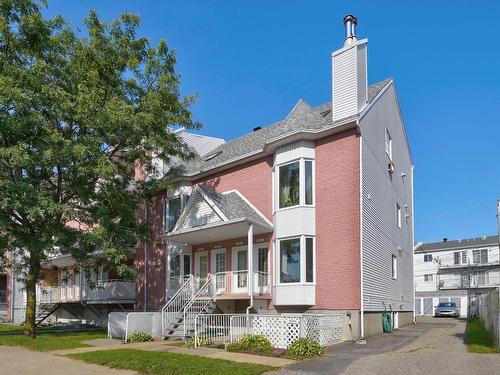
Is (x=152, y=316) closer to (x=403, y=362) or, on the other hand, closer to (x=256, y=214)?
(x=256, y=214)

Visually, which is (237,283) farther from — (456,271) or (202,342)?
(456,271)

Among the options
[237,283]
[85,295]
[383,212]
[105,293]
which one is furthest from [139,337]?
[85,295]

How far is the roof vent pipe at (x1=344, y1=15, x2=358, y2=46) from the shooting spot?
69.0 feet

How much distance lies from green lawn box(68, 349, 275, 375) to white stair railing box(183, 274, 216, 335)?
181 inches

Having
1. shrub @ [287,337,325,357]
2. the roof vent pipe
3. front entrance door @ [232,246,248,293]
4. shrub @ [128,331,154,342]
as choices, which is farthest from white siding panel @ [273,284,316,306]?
the roof vent pipe

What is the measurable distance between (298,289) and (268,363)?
6.48m

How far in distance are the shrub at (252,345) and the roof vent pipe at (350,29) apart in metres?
12.6

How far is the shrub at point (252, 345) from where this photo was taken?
14.6 meters

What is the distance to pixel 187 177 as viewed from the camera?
82.7 ft

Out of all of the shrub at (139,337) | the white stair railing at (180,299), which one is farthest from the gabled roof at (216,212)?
the shrub at (139,337)

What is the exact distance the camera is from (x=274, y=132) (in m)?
23.5

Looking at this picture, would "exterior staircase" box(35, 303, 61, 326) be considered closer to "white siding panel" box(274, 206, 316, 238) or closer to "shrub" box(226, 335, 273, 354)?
"white siding panel" box(274, 206, 316, 238)

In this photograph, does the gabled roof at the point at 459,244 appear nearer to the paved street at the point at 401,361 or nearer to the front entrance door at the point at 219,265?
the front entrance door at the point at 219,265

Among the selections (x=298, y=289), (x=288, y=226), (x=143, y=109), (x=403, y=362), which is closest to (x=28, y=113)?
(x=143, y=109)
